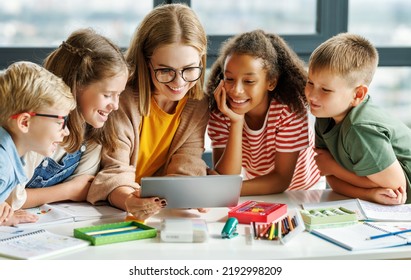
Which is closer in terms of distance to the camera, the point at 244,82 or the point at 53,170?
the point at 53,170

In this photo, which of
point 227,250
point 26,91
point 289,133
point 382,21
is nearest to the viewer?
point 227,250

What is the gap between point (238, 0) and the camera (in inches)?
129

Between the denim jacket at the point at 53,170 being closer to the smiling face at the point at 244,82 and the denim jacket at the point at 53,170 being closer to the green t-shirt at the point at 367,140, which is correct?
the smiling face at the point at 244,82

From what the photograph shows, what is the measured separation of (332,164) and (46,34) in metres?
1.80

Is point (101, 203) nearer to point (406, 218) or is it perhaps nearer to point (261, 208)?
point (261, 208)

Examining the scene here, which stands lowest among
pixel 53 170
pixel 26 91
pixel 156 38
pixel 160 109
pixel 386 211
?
pixel 386 211

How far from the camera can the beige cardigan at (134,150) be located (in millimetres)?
1818

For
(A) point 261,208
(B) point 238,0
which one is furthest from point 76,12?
(A) point 261,208

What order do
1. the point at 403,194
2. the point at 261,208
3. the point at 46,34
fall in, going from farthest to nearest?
1. the point at 46,34
2. the point at 403,194
3. the point at 261,208

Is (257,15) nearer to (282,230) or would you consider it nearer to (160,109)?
(160,109)

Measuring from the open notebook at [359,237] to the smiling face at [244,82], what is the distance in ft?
1.91

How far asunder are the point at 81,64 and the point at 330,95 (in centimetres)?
71

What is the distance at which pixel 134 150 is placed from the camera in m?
1.98

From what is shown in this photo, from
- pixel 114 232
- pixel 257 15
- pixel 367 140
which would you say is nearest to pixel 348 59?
pixel 367 140
